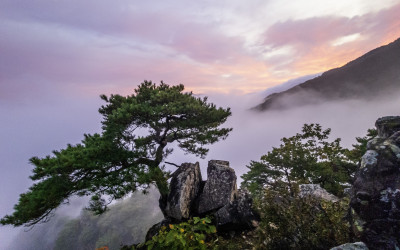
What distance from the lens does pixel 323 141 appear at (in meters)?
21.0

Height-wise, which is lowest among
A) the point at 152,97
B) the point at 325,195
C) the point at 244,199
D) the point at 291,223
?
the point at 325,195

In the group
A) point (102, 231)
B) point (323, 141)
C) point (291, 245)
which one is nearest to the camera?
point (291, 245)

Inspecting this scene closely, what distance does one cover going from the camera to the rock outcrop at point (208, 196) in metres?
8.80

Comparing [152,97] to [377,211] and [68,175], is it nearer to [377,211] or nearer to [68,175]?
[68,175]

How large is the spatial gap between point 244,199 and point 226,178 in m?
2.04

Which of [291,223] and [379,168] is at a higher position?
[379,168]

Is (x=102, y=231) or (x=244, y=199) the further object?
(x=102, y=231)

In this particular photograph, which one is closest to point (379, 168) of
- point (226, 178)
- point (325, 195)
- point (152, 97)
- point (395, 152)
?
point (395, 152)

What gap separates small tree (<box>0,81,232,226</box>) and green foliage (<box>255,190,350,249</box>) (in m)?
5.50

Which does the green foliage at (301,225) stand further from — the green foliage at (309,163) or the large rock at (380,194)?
the green foliage at (309,163)

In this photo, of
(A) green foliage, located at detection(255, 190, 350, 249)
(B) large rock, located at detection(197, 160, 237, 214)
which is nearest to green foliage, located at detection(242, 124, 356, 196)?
(B) large rock, located at detection(197, 160, 237, 214)

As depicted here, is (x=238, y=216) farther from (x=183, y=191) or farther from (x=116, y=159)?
(x=116, y=159)

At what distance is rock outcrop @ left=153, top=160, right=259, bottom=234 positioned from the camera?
8.80m

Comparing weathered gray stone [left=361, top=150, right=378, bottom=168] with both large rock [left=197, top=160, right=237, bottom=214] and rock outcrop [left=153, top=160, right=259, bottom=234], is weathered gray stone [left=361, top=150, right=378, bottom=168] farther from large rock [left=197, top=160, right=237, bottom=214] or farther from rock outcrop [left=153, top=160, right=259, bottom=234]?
large rock [left=197, top=160, right=237, bottom=214]
